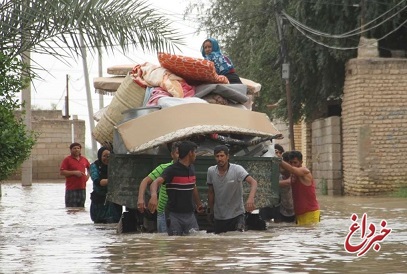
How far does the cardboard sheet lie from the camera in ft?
51.5

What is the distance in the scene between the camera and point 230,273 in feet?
33.8

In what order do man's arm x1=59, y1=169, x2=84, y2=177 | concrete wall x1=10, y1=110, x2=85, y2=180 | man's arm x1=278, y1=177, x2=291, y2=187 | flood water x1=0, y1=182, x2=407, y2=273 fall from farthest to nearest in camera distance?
concrete wall x1=10, y1=110, x2=85, y2=180 → man's arm x1=59, y1=169, x2=84, y2=177 → man's arm x1=278, y1=177, x2=291, y2=187 → flood water x1=0, y1=182, x2=407, y2=273

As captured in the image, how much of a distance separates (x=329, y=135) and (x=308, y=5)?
3.61m

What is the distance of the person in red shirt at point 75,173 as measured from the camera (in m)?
22.2

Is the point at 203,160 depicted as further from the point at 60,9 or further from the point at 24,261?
the point at 24,261

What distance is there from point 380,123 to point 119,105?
46.7 feet

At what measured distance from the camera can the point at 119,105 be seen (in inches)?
686

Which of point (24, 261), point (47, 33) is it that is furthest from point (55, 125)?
point (24, 261)

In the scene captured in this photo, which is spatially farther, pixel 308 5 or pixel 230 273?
pixel 308 5

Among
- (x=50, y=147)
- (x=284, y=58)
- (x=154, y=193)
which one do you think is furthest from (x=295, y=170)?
(x=50, y=147)

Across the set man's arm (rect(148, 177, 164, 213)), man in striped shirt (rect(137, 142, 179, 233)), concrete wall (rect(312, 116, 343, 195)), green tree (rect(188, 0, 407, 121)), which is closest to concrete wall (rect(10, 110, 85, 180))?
green tree (rect(188, 0, 407, 121))

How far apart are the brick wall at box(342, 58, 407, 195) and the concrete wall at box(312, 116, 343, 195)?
2.06 meters

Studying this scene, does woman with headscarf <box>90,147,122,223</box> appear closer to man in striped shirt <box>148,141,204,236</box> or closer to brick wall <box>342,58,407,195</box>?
man in striped shirt <box>148,141,204,236</box>

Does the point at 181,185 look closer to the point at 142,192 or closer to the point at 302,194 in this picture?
the point at 142,192
